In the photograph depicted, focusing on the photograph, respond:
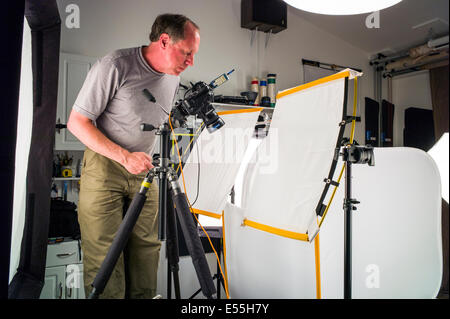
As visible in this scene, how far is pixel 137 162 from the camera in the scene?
1.02 meters

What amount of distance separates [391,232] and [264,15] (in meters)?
1.08

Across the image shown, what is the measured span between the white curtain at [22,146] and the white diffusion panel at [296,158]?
86 cm

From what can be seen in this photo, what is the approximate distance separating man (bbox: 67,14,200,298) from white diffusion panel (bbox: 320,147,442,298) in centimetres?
76

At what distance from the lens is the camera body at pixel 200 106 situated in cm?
94

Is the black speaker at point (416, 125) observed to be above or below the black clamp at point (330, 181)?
above

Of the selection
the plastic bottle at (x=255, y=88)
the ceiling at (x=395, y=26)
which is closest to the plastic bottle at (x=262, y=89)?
the plastic bottle at (x=255, y=88)

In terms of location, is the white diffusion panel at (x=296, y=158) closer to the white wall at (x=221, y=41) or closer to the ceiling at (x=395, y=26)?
the white wall at (x=221, y=41)

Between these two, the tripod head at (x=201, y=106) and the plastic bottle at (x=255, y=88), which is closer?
the tripod head at (x=201, y=106)

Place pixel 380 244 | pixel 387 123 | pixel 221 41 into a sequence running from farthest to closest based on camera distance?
pixel 387 123 < pixel 221 41 < pixel 380 244

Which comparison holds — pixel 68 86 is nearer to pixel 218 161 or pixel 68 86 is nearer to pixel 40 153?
pixel 40 153

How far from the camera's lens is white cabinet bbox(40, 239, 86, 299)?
46.4 inches

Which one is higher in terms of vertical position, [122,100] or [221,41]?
[221,41]

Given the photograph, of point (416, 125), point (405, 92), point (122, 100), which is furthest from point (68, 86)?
point (416, 125)
